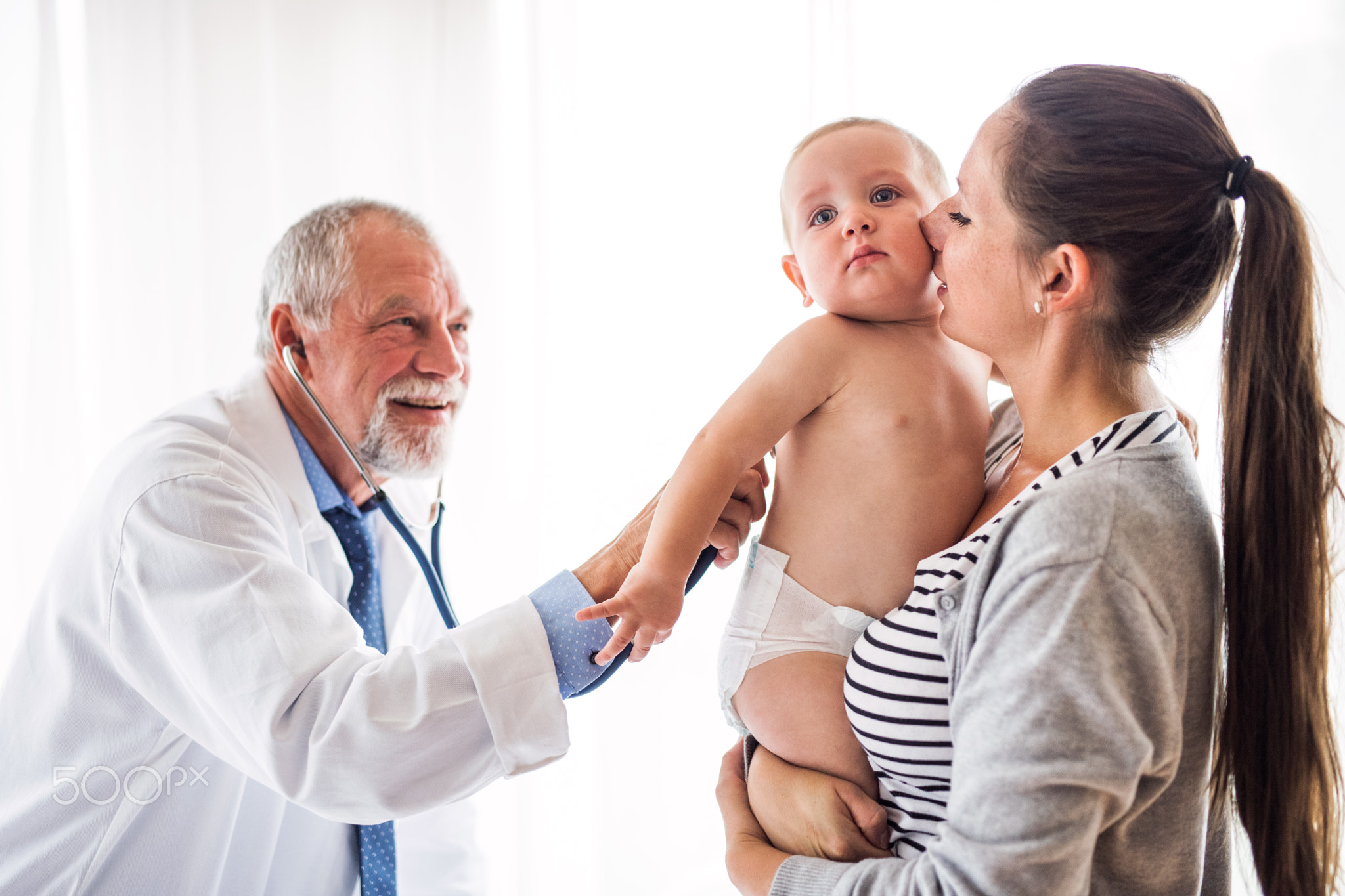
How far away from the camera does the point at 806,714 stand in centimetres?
105

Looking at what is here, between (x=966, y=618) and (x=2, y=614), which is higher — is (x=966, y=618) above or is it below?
above

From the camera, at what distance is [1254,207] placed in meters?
0.85

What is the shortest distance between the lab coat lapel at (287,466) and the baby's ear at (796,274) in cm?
91

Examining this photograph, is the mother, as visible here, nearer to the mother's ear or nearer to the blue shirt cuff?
the mother's ear

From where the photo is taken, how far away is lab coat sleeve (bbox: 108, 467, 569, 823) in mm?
1104

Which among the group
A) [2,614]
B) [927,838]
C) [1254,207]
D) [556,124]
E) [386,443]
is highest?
[556,124]

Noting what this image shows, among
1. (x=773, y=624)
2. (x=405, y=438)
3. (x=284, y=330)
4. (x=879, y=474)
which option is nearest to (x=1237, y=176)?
(x=879, y=474)

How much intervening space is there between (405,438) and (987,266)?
1.18 meters

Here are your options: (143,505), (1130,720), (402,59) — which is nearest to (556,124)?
(402,59)

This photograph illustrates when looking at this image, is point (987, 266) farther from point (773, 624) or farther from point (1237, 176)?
point (773, 624)

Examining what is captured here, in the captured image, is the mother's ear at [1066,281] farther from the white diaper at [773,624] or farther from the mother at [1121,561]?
the white diaper at [773,624]

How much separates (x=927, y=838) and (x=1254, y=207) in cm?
73

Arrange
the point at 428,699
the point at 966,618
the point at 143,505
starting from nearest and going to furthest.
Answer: the point at 966,618, the point at 428,699, the point at 143,505

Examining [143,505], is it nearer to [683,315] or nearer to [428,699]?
[428,699]
